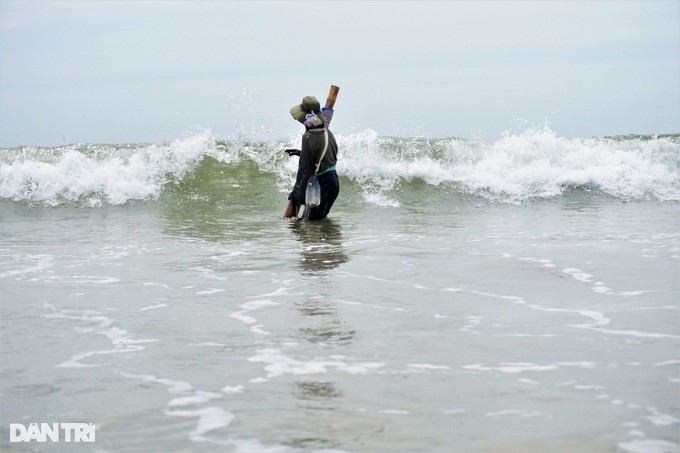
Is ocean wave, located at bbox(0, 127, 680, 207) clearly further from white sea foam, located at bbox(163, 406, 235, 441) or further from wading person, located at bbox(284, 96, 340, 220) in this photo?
white sea foam, located at bbox(163, 406, 235, 441)

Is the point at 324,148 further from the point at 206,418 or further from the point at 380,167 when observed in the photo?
the point at 206,418

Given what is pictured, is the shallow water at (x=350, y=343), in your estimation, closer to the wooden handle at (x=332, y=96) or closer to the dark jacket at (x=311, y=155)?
the dark jacket at (x=311, y=155)

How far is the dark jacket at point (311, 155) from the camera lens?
38.8 feet

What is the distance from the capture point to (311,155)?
39.2ft

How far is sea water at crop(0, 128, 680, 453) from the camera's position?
373cm

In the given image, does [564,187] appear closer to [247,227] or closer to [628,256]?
[247,227]

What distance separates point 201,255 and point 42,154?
35.4 feet

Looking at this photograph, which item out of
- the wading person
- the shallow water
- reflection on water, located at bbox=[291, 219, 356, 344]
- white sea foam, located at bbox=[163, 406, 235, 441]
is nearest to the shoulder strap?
the wading person

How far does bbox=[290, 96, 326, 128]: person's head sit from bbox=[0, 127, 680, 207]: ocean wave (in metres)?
4.20

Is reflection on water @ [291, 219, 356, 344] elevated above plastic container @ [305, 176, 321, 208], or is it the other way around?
plastic container @ [305, 176, 321, 208]

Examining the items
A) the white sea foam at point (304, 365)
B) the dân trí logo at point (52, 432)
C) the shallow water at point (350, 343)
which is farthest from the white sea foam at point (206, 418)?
the white sea foam at point (304, 365)

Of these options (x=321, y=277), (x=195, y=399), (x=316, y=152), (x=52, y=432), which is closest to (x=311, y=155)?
(x=316, y=152)

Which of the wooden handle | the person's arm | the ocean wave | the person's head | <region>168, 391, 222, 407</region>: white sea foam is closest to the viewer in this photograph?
<region>168, 391, 222, 407</region>: white sea foam

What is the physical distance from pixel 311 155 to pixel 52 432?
8.44 metres
